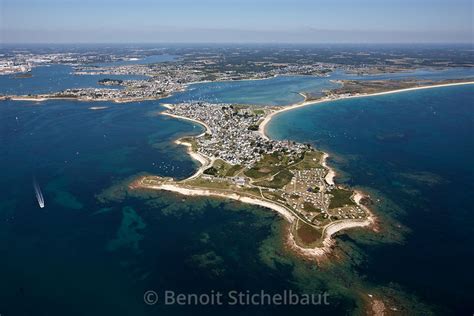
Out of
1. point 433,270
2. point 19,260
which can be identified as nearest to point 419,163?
point 433,270

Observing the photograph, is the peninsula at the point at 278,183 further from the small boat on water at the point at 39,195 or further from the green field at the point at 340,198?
the small boat on water at the point at 39,195

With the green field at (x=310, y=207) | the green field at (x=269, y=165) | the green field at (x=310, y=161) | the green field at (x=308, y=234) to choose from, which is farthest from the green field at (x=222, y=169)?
the green field at (x=308, y=234)

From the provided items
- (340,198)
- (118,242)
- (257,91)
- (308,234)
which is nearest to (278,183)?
(340,198)

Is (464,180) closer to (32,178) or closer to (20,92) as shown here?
(32,178)

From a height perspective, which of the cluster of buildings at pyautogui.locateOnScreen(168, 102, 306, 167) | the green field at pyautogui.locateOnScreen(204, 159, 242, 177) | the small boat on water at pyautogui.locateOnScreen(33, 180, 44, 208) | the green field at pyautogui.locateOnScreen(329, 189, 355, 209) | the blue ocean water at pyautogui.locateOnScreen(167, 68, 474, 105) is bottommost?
the small boat on water at pyautogui.locateOnScreen(33, 180, 44, 208)

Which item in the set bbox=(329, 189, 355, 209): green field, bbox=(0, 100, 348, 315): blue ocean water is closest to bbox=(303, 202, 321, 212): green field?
bbox=(329, 189, 355, 209): green field

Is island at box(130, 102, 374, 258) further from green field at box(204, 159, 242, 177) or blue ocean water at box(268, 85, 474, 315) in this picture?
blue ocean water at box(268, 85, 474, 315)

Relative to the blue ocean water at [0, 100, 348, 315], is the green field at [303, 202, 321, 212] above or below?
above
